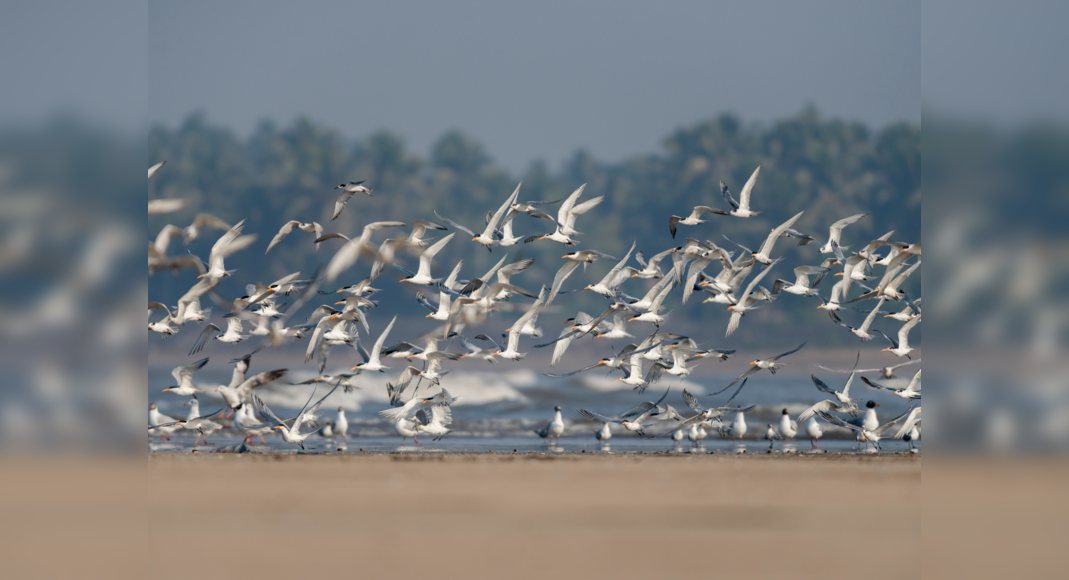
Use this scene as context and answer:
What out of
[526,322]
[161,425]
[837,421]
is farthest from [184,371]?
[837,421]

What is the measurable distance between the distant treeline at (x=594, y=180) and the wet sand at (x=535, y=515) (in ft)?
Answer: 95.4

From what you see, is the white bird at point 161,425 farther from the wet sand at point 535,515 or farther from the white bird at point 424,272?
the white bird at point 424,272

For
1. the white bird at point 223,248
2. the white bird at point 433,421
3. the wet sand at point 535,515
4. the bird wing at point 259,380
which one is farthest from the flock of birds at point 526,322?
the bird wing at point 259,380

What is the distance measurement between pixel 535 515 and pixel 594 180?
37.7 metres

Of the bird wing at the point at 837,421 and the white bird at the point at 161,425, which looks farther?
the white bird at the point at 161,425

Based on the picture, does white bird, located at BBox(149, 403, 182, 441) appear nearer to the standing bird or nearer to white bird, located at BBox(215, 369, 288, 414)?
white bird, located at BBox(215, 369, 288, 414)

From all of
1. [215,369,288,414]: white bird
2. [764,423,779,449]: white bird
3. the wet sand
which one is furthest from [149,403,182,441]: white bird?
[764,423,779,449]: white bird

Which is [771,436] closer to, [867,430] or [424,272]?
[867,430]

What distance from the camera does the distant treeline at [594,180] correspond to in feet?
149

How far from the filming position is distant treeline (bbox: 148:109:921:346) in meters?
45.3

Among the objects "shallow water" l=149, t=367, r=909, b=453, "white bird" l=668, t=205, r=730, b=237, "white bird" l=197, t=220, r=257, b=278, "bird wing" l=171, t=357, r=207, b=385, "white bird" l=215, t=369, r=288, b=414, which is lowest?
"shallow water" l=149, t=367, r=909, b=453

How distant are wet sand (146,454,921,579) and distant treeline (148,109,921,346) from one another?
29088 millimetres

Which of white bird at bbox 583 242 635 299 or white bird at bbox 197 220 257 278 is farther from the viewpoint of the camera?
white bird at bbox 583 242 635 299
